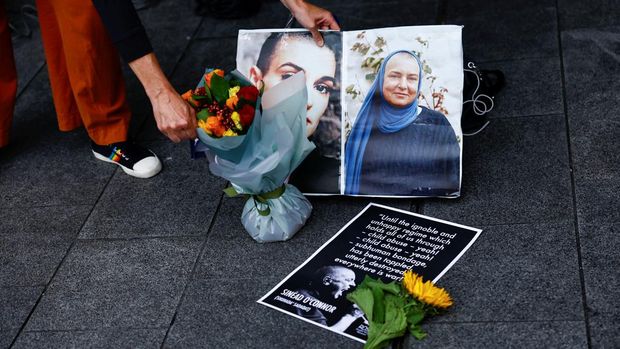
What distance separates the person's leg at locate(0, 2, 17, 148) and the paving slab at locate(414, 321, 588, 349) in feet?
6.60

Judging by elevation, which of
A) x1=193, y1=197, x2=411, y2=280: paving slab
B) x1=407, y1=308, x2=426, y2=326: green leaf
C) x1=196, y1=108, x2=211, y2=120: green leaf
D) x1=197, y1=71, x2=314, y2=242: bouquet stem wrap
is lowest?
x1=193, y1=197, x2=411, y2=280: paving slab

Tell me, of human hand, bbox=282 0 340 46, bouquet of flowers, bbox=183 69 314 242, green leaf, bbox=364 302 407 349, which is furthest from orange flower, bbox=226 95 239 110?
green leaf, bbox=364 302 407 349

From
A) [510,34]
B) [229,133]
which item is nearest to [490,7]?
[510,34]

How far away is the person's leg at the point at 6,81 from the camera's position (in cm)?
315

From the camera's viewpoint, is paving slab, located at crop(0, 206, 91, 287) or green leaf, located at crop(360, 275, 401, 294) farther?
paving slab, located at crop(0, 206, 91, 287)

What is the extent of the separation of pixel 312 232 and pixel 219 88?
57cm

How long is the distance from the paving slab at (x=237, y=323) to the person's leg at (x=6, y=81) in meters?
1.33

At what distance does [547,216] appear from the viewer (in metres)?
2.50

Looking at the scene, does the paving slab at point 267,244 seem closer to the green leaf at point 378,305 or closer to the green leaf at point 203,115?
the green leaf at point 378,305

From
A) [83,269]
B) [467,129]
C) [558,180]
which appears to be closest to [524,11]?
[467,129]

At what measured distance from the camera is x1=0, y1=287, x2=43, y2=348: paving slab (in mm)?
2420

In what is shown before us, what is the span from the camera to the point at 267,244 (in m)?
2.59

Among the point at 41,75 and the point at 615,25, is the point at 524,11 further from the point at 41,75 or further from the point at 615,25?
the point at 41,75

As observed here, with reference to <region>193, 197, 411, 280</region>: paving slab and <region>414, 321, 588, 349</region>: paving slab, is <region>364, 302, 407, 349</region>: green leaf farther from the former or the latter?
<region>193, 197, 411, 280</region>: paving slab
